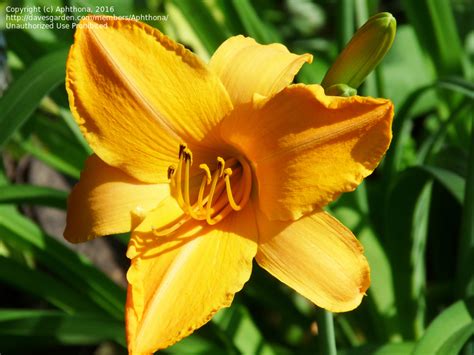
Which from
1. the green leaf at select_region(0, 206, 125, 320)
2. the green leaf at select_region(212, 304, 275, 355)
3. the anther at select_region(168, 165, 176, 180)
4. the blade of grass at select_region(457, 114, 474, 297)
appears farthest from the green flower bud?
the green leaf at select_region(0, 206, 125, 320)

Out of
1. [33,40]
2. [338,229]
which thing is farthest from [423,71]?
[338,229]

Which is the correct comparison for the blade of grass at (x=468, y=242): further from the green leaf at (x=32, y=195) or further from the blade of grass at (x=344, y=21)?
the green leaf at (x=32, y=195)

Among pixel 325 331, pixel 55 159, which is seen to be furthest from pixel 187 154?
pixel 55 159

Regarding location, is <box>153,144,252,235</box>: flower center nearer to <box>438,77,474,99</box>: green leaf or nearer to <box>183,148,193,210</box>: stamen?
<box>183,148,193,210</box>: stamen

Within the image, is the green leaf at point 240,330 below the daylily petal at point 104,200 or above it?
below

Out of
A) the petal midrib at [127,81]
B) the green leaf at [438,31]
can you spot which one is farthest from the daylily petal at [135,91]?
the green leaf at [438,31]

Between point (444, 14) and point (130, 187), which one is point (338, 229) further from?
point (444, 14)

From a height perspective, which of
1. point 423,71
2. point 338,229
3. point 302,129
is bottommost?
point 423,71

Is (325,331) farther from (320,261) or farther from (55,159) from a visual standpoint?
(55,159)
